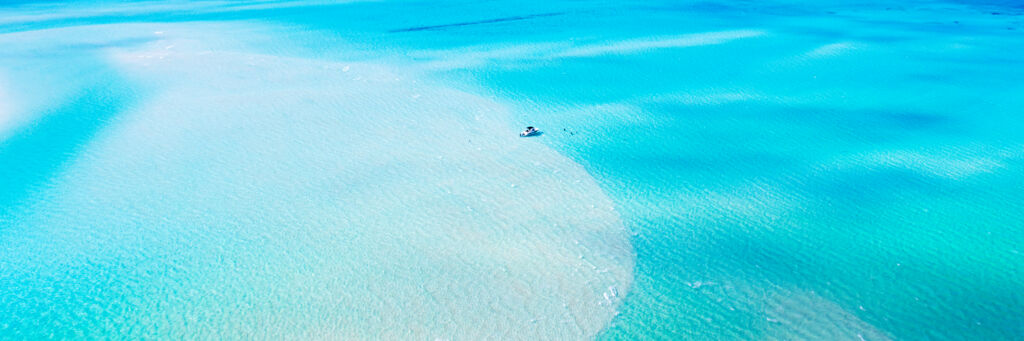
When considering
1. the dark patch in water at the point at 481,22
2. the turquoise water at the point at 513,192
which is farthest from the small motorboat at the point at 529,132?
the dark patch in water at the point at 481,22

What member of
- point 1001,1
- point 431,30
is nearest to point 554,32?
point 431,30

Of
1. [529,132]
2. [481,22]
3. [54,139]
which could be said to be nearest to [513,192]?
[529,132]

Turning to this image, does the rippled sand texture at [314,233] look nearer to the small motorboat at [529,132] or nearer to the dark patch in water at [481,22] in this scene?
the small motorboat at [529,132]

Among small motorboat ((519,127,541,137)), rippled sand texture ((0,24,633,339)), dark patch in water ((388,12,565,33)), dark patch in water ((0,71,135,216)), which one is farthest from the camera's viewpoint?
dark patch in water ((388,12,565,33))

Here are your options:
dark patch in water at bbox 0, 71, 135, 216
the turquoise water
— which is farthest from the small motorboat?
dark patch in water at bbox 0, 71, 135, 216

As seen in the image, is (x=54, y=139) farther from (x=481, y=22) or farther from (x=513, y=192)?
(x=481, y=22)

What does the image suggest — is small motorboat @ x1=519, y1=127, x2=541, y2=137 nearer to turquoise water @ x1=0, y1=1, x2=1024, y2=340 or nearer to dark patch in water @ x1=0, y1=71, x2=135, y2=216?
turquoise water @ x1=0, y1=1, x2=1024, y2=340
